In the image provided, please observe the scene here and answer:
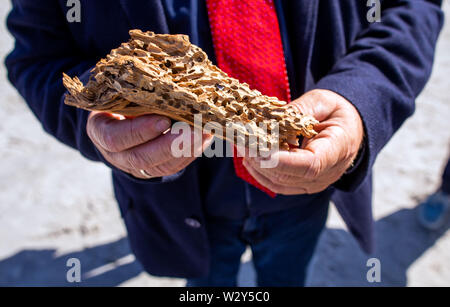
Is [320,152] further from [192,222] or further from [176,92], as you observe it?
[192,222]

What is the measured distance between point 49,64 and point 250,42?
1.93ft

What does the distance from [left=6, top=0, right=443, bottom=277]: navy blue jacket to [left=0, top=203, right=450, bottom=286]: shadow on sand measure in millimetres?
951

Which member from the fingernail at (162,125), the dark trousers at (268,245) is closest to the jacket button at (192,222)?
the dark trousers at (268,245)

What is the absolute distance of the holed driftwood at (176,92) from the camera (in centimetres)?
68

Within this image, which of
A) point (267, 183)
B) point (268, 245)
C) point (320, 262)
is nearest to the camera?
point (267, 183)

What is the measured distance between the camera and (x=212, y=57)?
89 cm

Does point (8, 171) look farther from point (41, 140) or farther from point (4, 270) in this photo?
point (4, 270)

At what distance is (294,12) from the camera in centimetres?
88

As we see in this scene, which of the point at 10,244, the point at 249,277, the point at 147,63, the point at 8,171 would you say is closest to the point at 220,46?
the point at 147,63

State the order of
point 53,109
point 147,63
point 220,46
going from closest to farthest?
point 147,63
point 220,46
point 53,109

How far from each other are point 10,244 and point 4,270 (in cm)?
17

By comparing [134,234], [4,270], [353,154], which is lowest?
[4,270]

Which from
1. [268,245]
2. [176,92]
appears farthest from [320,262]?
[176,92]
